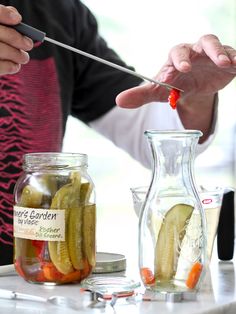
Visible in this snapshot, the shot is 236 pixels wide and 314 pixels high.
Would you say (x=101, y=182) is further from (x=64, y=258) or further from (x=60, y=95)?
(x=64, y=258)

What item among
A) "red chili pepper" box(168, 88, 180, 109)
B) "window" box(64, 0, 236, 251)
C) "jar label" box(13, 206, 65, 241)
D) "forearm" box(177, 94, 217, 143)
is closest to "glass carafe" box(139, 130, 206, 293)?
"jar label" box(13, 206, 65, 241)

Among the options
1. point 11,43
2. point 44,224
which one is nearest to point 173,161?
A: point 44,224

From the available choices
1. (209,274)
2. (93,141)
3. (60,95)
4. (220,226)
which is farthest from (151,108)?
(93,141)

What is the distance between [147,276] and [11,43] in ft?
1.22

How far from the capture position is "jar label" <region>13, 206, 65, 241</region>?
3.04 feet

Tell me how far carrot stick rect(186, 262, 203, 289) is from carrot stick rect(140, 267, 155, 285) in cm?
4

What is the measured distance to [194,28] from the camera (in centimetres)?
386

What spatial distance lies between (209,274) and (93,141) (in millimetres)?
2781

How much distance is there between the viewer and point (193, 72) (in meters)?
1.23

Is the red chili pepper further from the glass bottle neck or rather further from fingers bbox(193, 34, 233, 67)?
the glass bottle neck

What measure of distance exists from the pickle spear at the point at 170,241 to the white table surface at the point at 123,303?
0.05 metres

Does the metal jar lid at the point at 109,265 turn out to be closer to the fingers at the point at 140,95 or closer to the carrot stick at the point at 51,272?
the carrot stick at the point at 51,272

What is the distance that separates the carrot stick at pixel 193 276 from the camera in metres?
0.90

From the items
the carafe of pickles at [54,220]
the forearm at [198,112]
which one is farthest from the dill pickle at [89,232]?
the forearm at [198,112]
